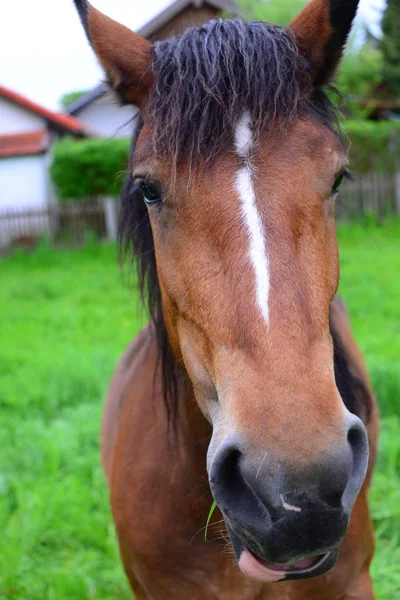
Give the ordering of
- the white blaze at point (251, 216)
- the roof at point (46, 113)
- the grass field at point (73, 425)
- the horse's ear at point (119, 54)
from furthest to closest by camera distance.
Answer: the roof at point (46, 113) → the grass field at point (73, 425) → the horse's ear at point (119, 54) → the white blaze at point (251, 216)

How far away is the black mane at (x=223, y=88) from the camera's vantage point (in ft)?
5.63

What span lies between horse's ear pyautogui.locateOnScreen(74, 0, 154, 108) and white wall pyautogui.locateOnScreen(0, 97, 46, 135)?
2291 centimetres

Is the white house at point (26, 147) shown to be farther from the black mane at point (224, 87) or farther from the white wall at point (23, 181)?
the black mane at point (224, 87)

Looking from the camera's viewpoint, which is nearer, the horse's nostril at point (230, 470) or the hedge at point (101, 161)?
the horse's nostril at point (230, 470)

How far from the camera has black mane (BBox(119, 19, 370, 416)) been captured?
1.72 metres

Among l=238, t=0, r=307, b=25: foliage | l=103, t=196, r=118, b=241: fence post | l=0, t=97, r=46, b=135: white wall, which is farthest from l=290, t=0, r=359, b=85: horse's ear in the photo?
l=238, t=0, r=307, b=25: foliage

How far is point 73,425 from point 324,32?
408 cm

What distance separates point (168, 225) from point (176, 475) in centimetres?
98

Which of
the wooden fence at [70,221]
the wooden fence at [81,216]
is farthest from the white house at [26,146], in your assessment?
the wooden fence at [70,221]

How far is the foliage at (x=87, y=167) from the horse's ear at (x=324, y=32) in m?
15.2

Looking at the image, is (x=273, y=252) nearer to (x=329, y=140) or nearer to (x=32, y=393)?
(x=329, y=140)

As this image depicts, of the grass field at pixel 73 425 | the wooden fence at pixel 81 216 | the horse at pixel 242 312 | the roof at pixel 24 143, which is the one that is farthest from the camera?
the roof at pixel 24 143

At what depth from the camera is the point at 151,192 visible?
72.5 inches

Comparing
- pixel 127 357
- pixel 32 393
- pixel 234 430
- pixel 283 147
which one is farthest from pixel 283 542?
pixel 32 393
